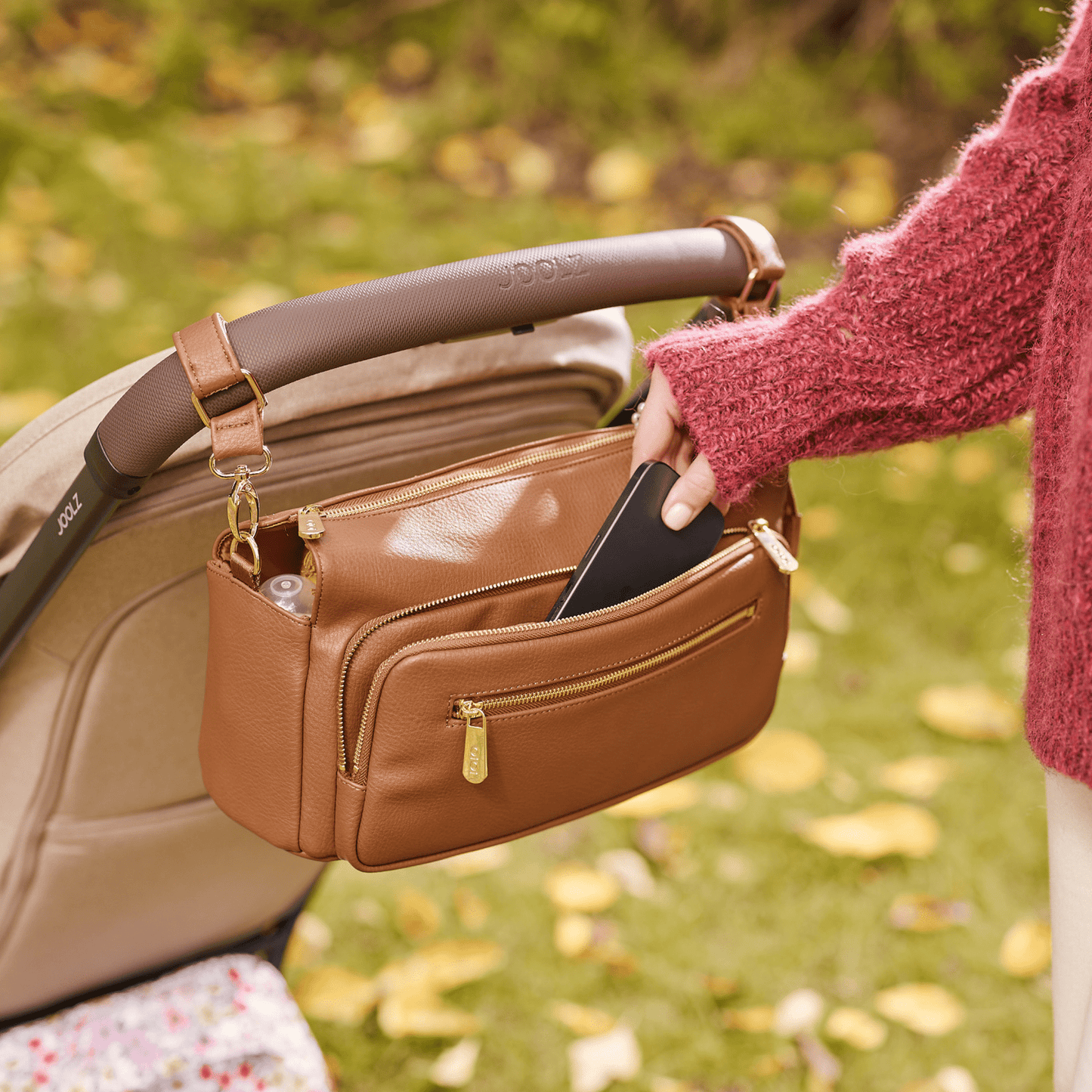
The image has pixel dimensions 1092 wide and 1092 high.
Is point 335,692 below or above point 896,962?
above

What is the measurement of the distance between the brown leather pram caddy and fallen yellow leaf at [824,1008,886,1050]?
0.92 metres

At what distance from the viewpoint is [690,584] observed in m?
0.98

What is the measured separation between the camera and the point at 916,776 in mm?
2029

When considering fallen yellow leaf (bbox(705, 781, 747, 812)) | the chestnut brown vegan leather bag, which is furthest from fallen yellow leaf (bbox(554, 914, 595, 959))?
the chestnut brown vegan leather bag

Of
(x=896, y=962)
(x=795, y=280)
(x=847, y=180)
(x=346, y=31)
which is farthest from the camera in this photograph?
(x=346, y=31)

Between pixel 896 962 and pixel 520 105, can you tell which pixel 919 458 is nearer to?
pixel 896 962

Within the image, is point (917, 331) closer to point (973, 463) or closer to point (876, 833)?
point (876, 833)

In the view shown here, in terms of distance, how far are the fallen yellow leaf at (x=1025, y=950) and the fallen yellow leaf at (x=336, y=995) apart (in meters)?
0.99

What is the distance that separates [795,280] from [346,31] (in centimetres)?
189

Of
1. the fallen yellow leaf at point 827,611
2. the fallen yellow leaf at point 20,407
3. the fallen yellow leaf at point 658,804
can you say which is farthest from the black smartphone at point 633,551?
the fallen yellow leaf at point 20,407

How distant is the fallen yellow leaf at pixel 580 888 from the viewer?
5.83 feet

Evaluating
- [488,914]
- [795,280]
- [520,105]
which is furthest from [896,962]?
[520,105]

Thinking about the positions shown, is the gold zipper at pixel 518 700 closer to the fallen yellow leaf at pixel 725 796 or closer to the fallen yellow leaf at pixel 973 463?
the fallen yellow leaf at pixel 725 796

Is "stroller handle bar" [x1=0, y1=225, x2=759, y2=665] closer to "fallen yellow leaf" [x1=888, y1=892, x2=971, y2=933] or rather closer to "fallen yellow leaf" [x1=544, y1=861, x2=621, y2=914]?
"fallen yellow leaf" [x1=544, y1=861, x2=621, y2=914]
